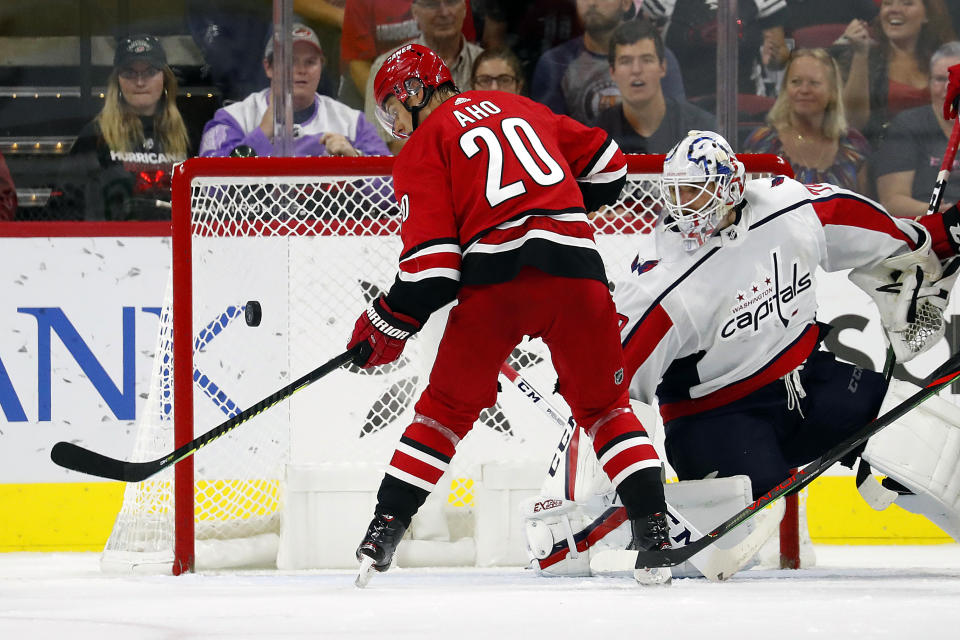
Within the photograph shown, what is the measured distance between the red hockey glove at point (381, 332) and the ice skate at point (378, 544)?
298mm

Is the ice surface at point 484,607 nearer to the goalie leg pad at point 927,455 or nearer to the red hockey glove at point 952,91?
the goalie leg pad at point 927,455

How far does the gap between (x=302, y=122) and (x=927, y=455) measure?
2.07 m

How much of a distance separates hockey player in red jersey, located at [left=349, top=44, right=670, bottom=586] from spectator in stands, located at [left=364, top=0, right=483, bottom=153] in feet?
5.25

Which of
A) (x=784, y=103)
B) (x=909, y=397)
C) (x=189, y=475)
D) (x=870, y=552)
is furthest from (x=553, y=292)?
(x=784, y=103)

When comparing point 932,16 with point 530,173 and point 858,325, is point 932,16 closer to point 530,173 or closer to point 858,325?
point 858,325

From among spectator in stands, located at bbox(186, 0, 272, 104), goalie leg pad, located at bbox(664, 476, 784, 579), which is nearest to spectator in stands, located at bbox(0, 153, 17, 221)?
spectator in stands, located at bbox(186, 0, 272, 104)

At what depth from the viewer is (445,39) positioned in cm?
402

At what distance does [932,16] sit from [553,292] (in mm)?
2220

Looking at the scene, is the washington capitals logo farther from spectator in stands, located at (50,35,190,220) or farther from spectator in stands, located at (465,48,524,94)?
spectator in stands, located at (50,35,190,220)

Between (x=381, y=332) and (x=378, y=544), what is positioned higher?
(x=381, y=332)

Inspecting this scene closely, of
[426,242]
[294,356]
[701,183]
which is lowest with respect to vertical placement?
[294,356]

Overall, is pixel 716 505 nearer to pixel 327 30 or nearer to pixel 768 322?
pixel 768 322

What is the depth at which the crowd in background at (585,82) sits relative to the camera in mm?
3852

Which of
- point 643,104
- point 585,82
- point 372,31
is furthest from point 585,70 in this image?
point 372,31
